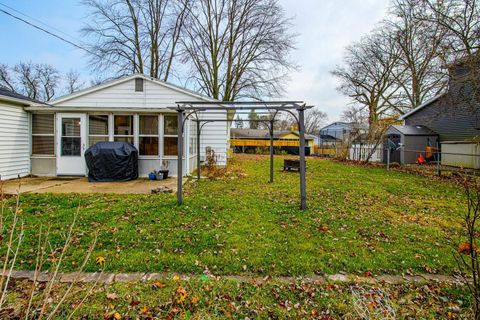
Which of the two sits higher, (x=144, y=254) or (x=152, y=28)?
(x=152, y=28)

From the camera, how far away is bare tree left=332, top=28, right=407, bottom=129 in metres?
21.8

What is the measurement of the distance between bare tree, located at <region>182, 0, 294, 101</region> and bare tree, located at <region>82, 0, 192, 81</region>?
60.7 inches

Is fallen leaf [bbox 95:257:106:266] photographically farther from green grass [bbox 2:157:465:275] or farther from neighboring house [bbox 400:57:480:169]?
neighboring house [bbox 400:57:480:169]

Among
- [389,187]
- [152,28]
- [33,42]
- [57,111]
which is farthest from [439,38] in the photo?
[33,42]

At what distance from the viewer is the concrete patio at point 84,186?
23.7 ft

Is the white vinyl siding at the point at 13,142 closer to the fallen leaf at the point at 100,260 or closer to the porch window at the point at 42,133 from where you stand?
the porch window at the point at 42,133

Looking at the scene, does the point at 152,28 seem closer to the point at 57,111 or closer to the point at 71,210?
the point at 57,111

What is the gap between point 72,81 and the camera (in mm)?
34688

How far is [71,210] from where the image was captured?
5320 mm

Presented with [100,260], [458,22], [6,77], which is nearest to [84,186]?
[100,260]

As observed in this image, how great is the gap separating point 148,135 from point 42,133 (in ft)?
14.0

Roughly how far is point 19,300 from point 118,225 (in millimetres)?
1986

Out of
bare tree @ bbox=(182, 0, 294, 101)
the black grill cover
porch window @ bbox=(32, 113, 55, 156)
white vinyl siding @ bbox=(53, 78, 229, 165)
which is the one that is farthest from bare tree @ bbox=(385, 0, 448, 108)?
porch window @ bbox=(32, 113, 55, 156)

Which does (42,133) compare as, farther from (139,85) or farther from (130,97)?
(139,85)
